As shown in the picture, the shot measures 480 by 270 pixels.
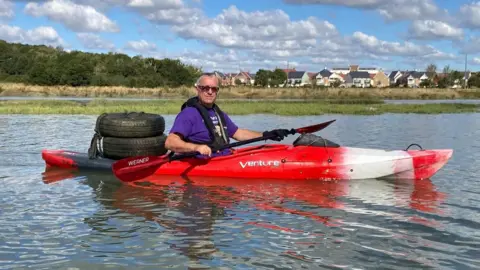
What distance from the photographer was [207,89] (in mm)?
7777

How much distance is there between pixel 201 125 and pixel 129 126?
1.79 meters

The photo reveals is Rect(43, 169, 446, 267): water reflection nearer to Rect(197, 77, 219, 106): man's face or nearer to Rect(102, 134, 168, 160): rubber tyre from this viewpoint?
Rect(102, 134, 168, 160): rubber tyre

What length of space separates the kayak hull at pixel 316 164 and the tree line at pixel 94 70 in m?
67.7

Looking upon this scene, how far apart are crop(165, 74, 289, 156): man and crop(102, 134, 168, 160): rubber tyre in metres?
1.36

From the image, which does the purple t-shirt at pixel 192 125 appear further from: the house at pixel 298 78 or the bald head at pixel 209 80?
the house at pixel 298 78

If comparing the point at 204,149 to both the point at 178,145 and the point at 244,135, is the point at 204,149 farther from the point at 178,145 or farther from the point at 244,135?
the point at 244,135

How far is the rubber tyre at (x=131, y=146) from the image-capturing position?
9.01m

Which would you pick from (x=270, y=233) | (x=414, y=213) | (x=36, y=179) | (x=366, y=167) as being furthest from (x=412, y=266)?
(x=36, y=179)

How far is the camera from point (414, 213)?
624cm

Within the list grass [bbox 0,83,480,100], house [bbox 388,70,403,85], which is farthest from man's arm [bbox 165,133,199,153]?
house [bbox 388,70,403,85]

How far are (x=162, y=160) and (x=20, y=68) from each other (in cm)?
8930

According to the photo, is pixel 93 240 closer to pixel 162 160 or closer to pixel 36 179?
pixel 162 160

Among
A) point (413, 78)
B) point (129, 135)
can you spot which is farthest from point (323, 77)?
point (129, 135)

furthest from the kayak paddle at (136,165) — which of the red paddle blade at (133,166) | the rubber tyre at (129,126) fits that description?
the rubber tyre at (129,126)
